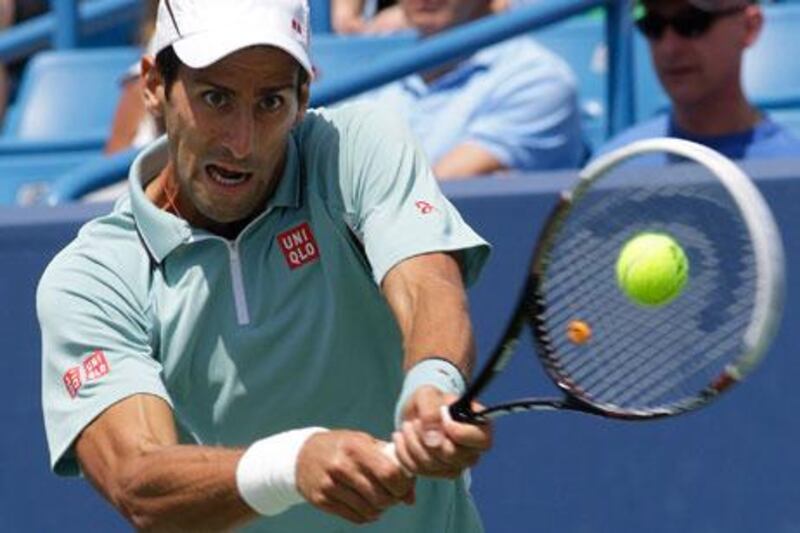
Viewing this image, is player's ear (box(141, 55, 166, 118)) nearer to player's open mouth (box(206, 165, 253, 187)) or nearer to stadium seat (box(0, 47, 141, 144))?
player's open mouth (box(206, 165, 253, 187))

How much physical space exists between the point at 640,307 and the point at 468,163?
2.35m

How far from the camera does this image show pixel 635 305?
3604 millimetres

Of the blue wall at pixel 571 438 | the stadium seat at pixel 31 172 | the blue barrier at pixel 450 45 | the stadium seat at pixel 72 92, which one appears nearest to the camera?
the blue wall at pixel 571 438

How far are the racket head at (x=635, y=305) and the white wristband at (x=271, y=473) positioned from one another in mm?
409

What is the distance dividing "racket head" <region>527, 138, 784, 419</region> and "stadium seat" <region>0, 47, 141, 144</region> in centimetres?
398

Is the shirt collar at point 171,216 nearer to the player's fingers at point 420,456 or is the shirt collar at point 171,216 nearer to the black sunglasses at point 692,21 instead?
the player's fingers at point 420,456

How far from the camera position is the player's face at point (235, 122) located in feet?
11.7

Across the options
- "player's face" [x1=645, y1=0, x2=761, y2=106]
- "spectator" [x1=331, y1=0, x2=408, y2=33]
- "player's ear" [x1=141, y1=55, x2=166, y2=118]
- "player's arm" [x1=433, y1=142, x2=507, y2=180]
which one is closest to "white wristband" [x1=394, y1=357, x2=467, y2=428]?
"player's ear" [x1=141, y1=55, x2=166, y2=118]

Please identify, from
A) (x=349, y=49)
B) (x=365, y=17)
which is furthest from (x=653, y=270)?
(x=365, y=17)

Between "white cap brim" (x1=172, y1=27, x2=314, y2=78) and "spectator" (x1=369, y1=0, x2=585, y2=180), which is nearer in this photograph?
"white cap brim" (x1=172, y1=27, x2=314, y2=78)

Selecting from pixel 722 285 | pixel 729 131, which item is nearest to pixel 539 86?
pixel 729 131

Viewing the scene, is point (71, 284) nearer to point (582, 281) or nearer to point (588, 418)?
point (582, 281)

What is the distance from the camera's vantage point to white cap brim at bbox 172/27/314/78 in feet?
11.6

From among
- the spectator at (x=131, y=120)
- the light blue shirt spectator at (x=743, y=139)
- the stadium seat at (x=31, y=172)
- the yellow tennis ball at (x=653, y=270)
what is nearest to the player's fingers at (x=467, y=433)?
the yellow tennis ball at (x=653, y=270)
